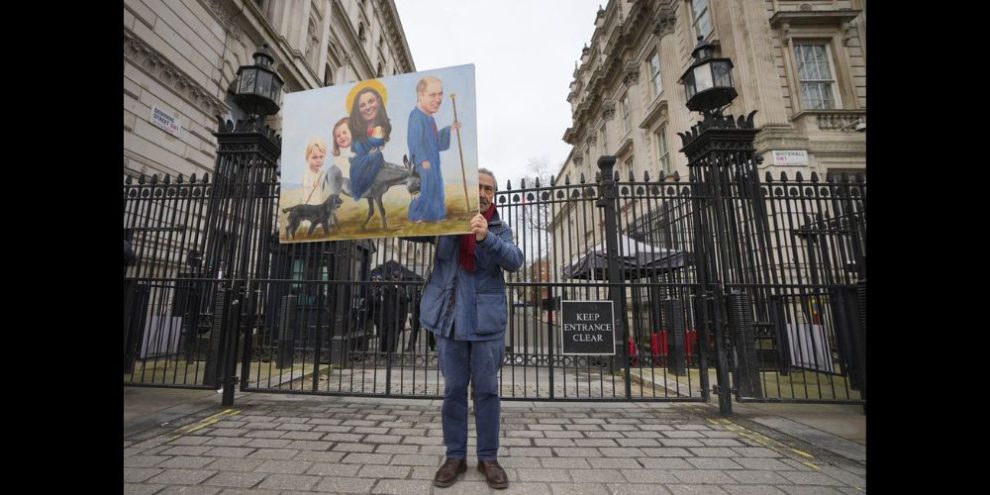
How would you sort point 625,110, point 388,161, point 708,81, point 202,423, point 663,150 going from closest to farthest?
point 388,161 < point 202,423 < point 708,81 < point 663,150 < point 625,110

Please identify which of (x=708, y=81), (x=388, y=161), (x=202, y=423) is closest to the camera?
(x=388, y=161)

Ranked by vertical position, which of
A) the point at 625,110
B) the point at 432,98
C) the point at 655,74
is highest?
the point at 625,110

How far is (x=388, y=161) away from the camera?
3207 mm

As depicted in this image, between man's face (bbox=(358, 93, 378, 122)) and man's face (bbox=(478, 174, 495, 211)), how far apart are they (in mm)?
1093

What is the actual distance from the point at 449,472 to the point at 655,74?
21101 mm

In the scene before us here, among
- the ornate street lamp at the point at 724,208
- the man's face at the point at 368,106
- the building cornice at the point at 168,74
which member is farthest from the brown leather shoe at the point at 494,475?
the building cornice at the point at 168,74

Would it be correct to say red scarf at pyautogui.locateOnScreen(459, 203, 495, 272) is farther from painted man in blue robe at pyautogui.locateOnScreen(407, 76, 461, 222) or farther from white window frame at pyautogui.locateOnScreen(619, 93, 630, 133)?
white window frame at pyautogui.locateOnScreen(619, 93, 630, 133)

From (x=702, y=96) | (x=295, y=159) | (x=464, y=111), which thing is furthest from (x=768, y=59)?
(x=295, y=159)

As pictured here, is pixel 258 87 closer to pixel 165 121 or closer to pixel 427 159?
pixel 427 159

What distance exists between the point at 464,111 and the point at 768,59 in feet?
49.3

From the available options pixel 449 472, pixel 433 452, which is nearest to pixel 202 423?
pixel 433 452

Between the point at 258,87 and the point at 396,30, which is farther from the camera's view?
the point at 396,30

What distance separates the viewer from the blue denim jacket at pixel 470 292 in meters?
2.73
